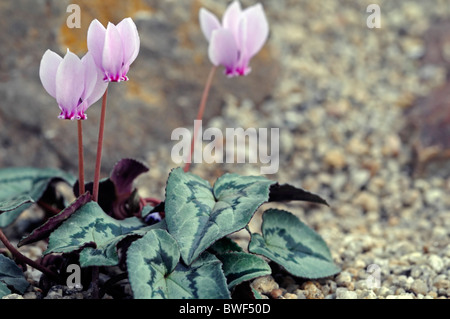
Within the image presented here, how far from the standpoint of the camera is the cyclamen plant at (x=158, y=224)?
127 centimetres

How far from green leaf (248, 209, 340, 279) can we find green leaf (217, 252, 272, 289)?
15 centimetres

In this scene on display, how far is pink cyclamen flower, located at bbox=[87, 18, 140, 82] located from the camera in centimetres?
127

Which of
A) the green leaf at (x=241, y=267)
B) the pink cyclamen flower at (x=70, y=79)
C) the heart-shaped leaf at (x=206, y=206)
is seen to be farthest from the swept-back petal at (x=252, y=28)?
the green leaf at (x=241, y=267)

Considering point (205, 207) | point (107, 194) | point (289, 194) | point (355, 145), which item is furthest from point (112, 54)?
point (355, 145)

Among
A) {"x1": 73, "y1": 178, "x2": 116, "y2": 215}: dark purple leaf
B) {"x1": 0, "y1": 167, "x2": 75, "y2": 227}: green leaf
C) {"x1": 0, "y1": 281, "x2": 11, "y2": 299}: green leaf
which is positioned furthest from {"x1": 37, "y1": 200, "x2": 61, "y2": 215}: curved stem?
{"x1": 0, "y1": 281, "x2": 11, "y2": 299}: green leaf

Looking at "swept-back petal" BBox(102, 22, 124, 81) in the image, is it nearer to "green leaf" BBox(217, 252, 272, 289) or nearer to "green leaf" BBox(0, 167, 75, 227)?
"green leaf" BBox(217, 252, 272, 289)

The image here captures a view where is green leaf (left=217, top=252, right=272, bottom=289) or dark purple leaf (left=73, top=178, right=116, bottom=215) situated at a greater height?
dark purple leaf (left=73, top=178, right=116, bottom=215)

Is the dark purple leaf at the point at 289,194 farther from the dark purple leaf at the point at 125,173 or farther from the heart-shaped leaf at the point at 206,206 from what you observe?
the dark purple leaf at the point at 125,173

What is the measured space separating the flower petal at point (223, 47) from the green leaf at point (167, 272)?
559 millimetres

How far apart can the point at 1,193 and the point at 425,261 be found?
4.21ft

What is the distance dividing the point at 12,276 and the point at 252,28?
889 millimetres

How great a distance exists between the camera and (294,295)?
1.54 m

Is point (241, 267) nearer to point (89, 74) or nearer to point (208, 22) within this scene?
point (89, 74)

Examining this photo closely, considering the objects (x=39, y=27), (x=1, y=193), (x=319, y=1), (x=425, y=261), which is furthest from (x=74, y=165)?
(x=319, y=1)
